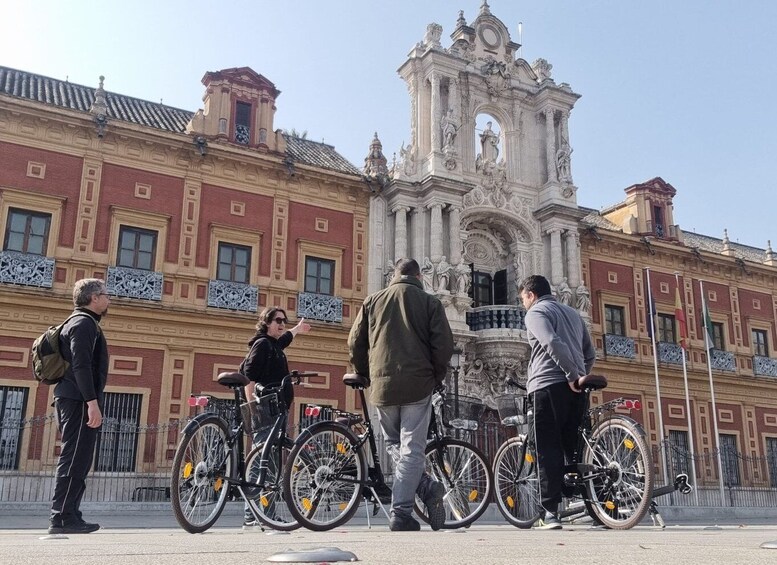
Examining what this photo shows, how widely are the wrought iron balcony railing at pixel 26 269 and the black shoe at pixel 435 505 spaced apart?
517 inches

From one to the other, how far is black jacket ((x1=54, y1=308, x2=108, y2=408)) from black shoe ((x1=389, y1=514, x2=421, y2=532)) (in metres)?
2.36

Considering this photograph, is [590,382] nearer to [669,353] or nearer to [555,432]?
[555,432]

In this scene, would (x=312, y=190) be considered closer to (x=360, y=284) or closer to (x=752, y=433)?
(x=360, y=284)

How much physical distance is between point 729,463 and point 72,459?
22132 millimetres

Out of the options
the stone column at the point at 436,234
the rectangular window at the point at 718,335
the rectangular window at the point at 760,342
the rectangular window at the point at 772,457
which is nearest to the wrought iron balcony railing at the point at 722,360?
the rectangular window at the point at 718,335

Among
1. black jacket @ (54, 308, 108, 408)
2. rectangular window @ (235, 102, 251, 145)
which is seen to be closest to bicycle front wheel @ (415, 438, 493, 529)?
black jacket @ (54, 308, 108, 408)

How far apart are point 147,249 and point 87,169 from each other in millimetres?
2198

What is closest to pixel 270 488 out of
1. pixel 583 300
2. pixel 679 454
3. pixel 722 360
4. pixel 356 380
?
pixel 356 380

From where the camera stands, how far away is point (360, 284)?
19.3 metres

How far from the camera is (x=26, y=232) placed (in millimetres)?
16000

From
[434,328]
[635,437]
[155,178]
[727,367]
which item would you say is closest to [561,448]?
[635,437]

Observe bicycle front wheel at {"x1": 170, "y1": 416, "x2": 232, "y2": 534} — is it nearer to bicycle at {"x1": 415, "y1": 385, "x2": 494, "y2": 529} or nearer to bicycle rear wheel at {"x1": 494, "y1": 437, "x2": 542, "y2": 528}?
bicycle at {"x1": 415, "y1": 385, "x2": 494, "y2": 529}

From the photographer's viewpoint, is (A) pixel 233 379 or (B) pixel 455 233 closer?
(A) pixel 233 379

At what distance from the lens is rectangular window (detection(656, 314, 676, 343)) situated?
2375 cm
